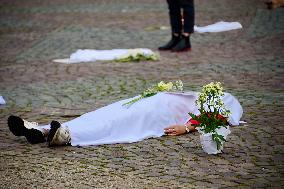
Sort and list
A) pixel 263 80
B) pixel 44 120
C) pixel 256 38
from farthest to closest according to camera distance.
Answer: pixel 256 38, pixel 263 80, pixel 44 120

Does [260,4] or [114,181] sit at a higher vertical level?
[114,181]

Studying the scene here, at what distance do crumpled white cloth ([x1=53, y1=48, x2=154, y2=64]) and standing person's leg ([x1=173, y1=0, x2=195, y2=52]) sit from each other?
2.63 ft

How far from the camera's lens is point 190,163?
5.79m

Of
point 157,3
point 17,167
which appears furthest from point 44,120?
point 157,3

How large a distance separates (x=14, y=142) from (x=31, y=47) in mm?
6624

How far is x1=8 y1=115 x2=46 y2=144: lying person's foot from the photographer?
6.43 metres

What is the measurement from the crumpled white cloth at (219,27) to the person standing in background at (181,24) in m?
1.91

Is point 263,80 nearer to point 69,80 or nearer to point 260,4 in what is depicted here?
point 69,80

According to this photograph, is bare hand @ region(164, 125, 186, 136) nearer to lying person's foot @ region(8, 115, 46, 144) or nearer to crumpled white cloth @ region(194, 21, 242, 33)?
lying person's foot @ region(8, 115, 46, 144)

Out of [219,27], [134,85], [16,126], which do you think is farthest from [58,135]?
[219,27]

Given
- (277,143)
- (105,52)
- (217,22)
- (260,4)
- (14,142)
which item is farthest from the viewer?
(260,4)

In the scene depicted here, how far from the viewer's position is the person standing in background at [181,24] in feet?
39.5

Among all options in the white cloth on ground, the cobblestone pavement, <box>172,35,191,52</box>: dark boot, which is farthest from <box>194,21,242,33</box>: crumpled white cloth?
the white cloth on ground

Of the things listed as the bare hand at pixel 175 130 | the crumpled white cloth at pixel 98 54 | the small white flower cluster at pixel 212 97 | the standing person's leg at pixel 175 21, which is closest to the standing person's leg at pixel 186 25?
the standing person's leg at pixel 175 21
